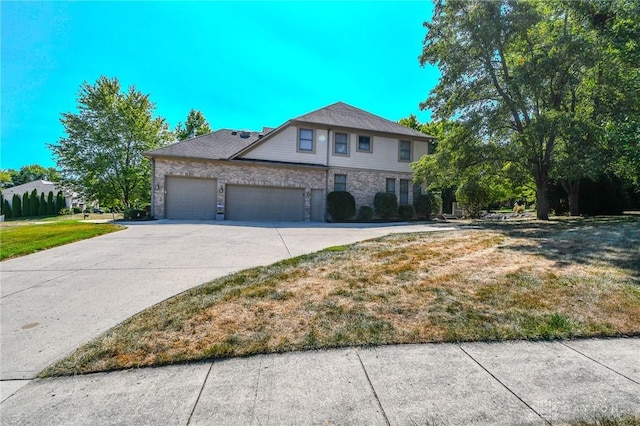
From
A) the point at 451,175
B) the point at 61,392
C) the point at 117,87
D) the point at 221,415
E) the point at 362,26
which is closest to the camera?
the point at 221,415

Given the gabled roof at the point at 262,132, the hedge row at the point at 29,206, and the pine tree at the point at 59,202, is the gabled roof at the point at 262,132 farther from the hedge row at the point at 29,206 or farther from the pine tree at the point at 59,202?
the pine tree at the point at 59,202

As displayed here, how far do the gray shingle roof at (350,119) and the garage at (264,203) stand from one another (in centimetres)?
437

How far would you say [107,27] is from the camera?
29.8 feet

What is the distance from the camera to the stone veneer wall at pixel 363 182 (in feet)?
57.2

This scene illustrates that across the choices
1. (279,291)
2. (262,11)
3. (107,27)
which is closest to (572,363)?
(279,291)

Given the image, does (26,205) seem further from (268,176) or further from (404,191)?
(404,191)

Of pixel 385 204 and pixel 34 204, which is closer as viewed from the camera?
pixel 385 204

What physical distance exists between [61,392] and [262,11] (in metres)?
9.83

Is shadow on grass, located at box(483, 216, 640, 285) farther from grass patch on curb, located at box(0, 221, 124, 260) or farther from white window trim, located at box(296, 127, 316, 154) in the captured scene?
white window trim, located at box(296, 127, 316, 154)

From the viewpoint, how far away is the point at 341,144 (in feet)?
57.3

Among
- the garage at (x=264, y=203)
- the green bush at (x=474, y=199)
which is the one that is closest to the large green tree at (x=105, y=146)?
the garage at (x=264, y=203)

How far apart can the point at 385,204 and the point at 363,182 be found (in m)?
1.93

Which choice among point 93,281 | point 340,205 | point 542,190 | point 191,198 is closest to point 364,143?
point 340,205

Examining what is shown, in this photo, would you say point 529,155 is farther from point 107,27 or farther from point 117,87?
point 117,87
